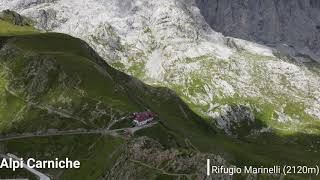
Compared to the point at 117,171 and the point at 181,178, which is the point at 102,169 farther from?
the point at 181,178

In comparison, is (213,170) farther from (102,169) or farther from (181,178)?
(102,169)

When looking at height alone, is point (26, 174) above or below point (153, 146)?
below

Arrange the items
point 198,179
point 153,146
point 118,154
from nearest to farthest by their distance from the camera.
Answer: point 198,179 → point 153,146 → point 118,154

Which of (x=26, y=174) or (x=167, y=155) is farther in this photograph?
(x=26, y=174)

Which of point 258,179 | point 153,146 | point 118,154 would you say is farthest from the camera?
point 118,154

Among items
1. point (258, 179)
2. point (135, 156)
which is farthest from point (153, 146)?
point (258, 179)

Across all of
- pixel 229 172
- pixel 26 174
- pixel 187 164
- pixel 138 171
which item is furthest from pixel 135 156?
pixel 26 174

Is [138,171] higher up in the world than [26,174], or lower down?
higher up

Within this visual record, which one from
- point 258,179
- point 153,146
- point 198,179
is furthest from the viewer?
A: point 153,146

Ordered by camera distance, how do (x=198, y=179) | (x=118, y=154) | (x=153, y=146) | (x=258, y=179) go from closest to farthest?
(x=198, y=179) < (x=258, y=179) < (x=153, y=146) < (x=118, y=154)
